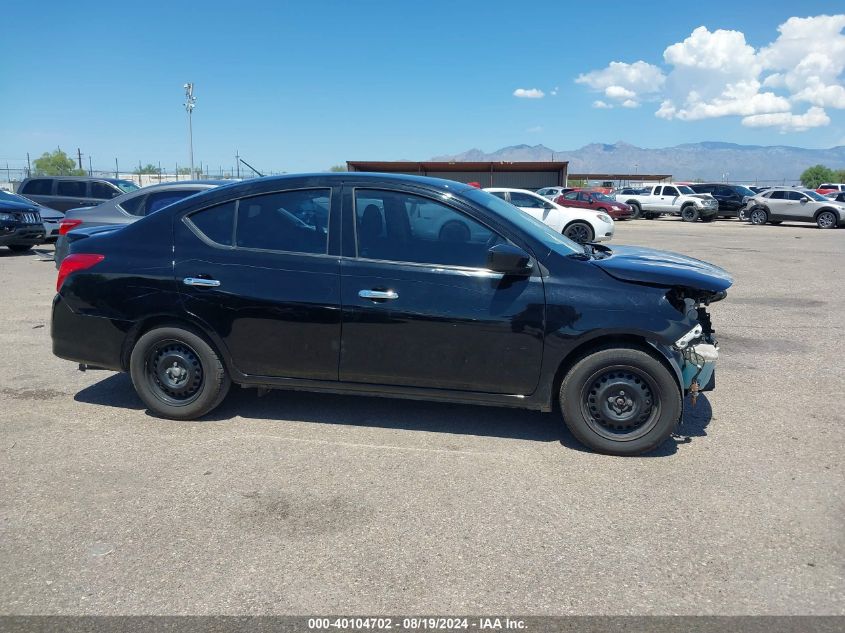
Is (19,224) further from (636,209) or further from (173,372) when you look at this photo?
(636,209)

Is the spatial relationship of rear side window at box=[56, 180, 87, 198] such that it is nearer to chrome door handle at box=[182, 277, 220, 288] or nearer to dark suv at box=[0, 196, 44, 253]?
dark suv at box=[0, 196, 44, 253]

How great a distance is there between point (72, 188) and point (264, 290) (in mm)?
15658

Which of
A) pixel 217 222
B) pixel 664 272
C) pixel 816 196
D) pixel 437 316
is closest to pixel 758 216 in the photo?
pixel 816 196

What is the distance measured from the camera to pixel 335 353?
4402 millimetres

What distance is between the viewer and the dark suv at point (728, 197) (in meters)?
33.1

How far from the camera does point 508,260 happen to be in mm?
4082

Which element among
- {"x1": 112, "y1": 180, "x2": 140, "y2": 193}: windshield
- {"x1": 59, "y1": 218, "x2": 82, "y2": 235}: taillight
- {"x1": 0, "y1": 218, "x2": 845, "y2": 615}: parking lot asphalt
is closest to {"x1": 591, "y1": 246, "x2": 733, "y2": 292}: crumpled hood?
{"x1": 0, "y1": 218, "x2": 845, "y2": 615}: parking lot asphalt

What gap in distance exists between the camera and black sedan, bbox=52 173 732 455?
414 centimetres

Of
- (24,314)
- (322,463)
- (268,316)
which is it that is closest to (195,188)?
(24,314)

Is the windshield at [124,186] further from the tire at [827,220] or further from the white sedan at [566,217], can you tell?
the tire at [827,220]

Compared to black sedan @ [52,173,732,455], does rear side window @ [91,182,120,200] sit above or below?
above

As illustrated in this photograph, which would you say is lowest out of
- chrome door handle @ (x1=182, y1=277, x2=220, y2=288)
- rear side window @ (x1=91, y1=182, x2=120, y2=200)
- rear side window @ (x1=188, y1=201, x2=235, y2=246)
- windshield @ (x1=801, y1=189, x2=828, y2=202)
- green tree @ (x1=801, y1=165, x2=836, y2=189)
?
chrome door handle @ (x1=182, y1=277, x2=220, y2=288)

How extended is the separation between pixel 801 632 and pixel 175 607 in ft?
8.10

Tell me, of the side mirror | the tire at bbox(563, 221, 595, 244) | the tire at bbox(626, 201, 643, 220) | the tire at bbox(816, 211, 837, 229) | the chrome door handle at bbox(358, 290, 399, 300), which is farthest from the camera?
the tire at bbox(626, 201, 643, 220)
